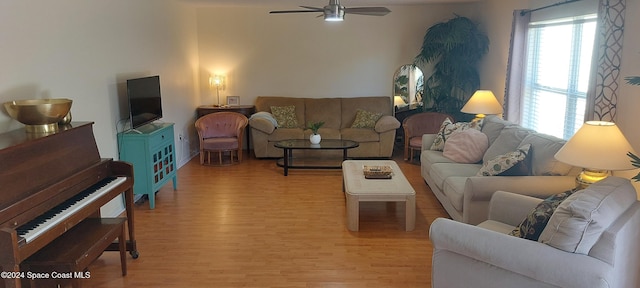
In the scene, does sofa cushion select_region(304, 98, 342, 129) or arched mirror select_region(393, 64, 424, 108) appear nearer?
sofa cushion select_region(304, 98, 342, 129)

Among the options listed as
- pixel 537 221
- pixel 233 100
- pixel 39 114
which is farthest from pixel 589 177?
pixel 233 100

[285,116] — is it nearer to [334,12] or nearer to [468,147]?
[468,147]

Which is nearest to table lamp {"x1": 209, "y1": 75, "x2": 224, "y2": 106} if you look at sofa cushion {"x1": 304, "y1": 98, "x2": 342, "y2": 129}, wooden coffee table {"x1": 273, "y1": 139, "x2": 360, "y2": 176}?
sofa cushion {"x1": 304, "y1": 98, "x2": 342, "y2": 129}

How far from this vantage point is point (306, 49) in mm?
7332

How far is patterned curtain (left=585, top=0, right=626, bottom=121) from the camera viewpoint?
130 inches

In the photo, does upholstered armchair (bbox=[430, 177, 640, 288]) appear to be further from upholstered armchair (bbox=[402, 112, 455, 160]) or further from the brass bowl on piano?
upholstered armchair (bbox=[402, 112, 455, 160])

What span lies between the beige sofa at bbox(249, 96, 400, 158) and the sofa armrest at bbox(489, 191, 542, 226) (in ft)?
11.8

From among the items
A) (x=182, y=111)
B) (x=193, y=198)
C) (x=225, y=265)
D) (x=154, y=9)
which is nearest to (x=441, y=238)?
(x=225, y=265)

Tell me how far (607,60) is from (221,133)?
16.2 feet

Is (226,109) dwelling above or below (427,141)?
above

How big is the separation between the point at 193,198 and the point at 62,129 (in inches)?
84.5

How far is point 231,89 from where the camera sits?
293 inches

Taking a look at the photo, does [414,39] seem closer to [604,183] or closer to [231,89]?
[231,89]

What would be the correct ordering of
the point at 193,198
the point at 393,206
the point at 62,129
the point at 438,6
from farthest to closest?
the point at 438,6, the point at 193,198, the point at 393,206, the point at 62,129
